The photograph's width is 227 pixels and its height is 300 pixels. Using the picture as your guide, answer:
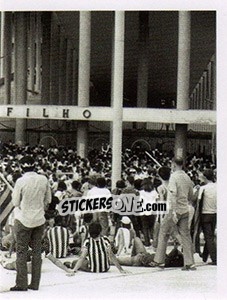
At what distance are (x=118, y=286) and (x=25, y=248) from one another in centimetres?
105

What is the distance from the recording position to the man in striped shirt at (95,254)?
6.20m

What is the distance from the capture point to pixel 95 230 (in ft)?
20.2

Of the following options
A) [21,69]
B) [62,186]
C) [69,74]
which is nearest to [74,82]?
[69,74]

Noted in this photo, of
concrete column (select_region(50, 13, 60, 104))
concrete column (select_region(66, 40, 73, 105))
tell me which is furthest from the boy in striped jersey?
concrete column (select_region(66, 40, 73, 105))

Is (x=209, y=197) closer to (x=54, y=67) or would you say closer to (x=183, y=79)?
(x=183, y=79)

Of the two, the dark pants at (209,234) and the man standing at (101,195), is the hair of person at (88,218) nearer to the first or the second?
the man standing at (101,195)

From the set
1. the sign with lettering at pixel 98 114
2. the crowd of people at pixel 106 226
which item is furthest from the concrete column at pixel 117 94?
the sign with lettering at pixel 98 114

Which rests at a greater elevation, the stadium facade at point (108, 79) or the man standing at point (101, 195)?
the stadium facade at point (108, 79)

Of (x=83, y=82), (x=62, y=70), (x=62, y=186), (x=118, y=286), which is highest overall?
(x=62, y=70)

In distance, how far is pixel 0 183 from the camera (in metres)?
6.96

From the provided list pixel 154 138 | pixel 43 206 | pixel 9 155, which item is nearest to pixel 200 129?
pixel 154 138

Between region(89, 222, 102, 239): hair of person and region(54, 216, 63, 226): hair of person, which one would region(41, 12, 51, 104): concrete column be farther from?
region(89, 222, 102, 239): hair of person

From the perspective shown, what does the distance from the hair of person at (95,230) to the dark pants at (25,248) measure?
2.00ft

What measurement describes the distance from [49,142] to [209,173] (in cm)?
950
